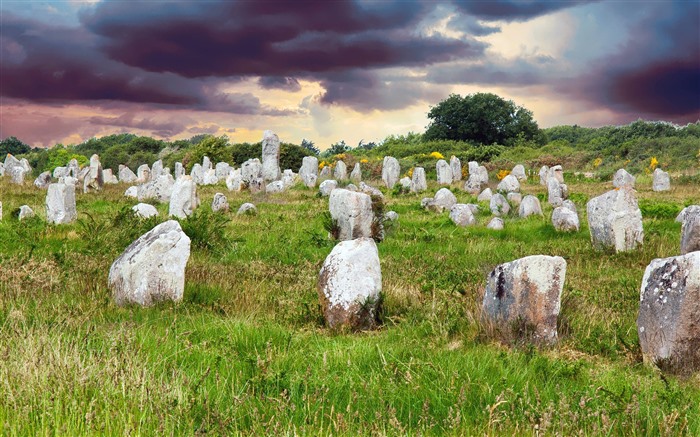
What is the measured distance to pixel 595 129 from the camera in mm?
89250

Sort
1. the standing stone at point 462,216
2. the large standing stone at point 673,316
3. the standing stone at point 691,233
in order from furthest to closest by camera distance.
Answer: the standing stone at point 462,216
the standing stone at point 691,233
the large standing stone at point 673,316

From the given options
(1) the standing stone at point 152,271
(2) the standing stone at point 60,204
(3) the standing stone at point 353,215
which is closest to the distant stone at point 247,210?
(2) the standing stone at point 60,204

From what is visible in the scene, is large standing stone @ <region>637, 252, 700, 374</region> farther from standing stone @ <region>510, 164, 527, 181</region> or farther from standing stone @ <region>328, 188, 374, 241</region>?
standing stone @ <region>510, 164, 527, 181</region>

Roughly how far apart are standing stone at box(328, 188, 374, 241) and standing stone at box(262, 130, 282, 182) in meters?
21.4

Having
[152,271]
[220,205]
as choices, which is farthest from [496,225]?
[152,271]

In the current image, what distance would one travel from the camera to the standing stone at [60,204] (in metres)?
16.8

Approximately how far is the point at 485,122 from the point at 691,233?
60657mm

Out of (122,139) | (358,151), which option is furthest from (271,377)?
(122,139)

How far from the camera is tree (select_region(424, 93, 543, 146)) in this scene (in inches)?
2744

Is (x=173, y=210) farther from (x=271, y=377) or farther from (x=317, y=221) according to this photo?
(x=271, y=377)

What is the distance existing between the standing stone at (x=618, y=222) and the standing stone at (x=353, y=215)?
5147 millimetres

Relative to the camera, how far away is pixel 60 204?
1689cm

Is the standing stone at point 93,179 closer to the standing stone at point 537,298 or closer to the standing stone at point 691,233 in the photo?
the standing stone at point 691,233

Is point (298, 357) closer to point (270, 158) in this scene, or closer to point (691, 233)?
point (691, 233)
